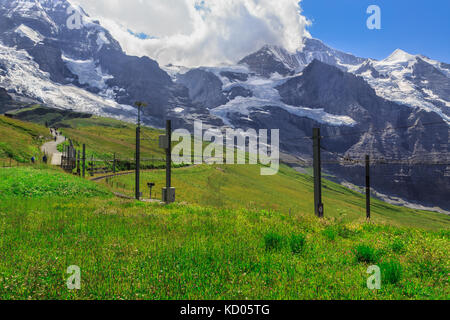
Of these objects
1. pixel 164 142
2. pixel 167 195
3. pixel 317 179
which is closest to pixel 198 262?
pixel 317 179

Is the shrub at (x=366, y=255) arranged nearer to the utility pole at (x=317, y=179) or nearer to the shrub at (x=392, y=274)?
the shrub at (x=392, y=274)

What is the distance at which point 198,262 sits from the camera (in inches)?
261

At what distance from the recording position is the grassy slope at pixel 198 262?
532 cm

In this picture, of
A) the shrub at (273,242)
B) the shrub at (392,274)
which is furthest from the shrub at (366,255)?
the shrub at (273,242)

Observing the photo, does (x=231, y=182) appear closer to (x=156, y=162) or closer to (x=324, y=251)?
(x=156, y=162)

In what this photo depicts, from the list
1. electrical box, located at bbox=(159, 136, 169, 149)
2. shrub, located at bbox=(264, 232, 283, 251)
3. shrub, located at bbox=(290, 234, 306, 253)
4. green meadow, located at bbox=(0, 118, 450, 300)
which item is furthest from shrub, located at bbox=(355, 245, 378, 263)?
electrical box, located at bbox=(159, 136, 169, 149)

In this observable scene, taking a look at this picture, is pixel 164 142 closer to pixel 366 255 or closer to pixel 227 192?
pixel 366 255

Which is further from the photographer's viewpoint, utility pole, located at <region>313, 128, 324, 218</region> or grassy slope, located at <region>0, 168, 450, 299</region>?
utility pole, located at <region>313, 128, 324, 218</region>

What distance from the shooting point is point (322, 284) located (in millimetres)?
5609

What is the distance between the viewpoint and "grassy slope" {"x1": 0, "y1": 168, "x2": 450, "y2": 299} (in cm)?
532

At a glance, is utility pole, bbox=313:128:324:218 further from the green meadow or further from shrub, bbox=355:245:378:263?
shrub, bbox=355:245:378:263

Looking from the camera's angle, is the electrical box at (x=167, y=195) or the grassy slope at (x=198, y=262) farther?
the electrical box at (x=167, y=195)
